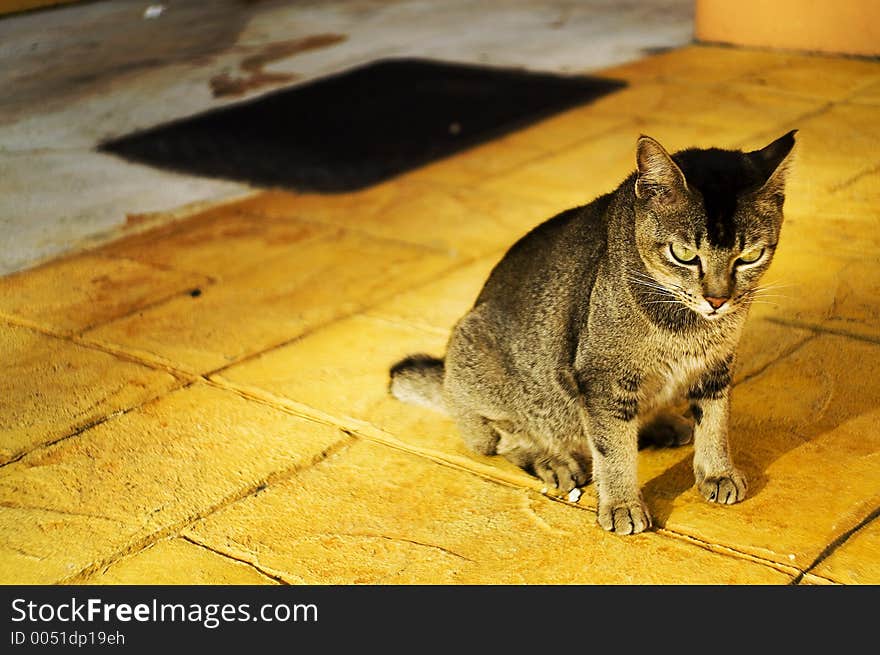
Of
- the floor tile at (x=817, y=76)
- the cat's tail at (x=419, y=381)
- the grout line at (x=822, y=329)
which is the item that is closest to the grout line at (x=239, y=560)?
the cat's tail at (x=419, y=381)

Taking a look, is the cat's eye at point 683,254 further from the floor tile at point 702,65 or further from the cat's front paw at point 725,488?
the floor tile at point 702,65

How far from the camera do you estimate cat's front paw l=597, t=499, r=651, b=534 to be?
3.20 m

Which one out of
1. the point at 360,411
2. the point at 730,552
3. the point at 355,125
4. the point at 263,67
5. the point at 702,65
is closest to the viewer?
the point at 730,552

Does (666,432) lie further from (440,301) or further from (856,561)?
(440,301)

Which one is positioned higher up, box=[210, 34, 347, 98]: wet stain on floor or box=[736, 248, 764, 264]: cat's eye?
box=[736, 248, 764, 264]: cat's eye

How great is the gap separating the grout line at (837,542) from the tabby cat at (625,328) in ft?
1.07

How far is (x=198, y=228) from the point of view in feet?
19.8

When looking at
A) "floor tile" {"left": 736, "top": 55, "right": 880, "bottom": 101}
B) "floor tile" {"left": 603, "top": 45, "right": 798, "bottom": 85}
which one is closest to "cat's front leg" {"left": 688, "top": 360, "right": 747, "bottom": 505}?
"floor tile" {"left": 736, "top": 55, "right": 880, "bottom": 101}

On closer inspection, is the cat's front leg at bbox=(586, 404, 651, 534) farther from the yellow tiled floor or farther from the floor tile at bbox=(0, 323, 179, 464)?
the floor tile at bbox=(0, 323, 179, 464)

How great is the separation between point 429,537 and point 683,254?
1.09 m

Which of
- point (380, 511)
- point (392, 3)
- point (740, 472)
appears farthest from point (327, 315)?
point (392, 3)

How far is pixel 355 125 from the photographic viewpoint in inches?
299

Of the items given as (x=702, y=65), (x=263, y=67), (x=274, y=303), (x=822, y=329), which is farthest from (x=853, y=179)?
(x=263, y=67)

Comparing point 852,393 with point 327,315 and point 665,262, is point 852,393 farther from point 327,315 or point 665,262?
point 327,315
